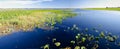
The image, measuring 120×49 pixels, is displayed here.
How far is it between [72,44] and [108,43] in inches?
232

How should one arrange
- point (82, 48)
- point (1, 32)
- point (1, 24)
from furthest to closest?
1. point (1, 24)
2. point (1, 32)
3. point (82, 48)

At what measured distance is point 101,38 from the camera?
107 feet

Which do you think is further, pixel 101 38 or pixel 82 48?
pixel 101 38

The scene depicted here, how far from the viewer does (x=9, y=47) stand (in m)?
27.5

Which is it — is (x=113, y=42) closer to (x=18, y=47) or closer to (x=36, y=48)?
(x=36, y=48)

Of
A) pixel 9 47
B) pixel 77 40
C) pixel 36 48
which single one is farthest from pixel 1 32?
pixel 77 40

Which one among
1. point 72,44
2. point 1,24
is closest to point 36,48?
point 72,44

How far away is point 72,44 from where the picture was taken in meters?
29.0

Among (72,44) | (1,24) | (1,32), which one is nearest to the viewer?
(72,44)

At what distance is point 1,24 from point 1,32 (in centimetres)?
689

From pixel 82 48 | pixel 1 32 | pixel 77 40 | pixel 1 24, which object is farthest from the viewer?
pixel 1 24

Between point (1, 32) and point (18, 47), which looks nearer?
point (18, 47)

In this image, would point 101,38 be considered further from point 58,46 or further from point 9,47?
point 9,47

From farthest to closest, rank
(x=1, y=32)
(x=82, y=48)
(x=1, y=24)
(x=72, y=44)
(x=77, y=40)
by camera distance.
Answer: (x=1, y=24) → (x=1, y=32) → (x=77, y=40) → (x=72, y=44) → (x=82, y=48)
